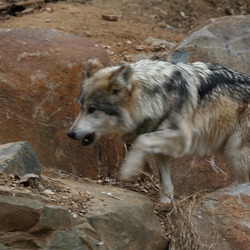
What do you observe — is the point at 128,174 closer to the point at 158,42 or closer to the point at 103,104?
the point at 103,104

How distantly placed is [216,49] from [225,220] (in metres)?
2.96

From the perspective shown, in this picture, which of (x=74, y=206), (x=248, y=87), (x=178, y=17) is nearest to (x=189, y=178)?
(x=248, y=87)

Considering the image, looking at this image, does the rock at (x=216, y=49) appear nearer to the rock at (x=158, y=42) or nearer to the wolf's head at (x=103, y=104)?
the rock at (x=158, y=42)

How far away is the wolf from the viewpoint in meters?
7.63

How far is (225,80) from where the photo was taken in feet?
27.4

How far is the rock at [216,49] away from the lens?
9.88 meters

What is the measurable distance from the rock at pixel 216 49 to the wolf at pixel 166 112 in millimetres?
1401

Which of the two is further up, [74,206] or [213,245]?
[74,206]

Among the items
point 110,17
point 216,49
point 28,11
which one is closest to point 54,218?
point 216,49

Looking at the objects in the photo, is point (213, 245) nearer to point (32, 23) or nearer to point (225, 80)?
point (225, 80)

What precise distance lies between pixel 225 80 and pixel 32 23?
4360mm

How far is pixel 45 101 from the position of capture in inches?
327

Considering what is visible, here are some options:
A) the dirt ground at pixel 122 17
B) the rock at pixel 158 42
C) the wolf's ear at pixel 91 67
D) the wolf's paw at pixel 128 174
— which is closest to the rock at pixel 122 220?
the wolf's paw at pixel 128 174

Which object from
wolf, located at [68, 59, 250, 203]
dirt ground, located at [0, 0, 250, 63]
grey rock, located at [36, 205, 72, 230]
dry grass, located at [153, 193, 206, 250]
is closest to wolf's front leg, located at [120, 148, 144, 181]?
wolf, located at [68, 59, 250, 203]
